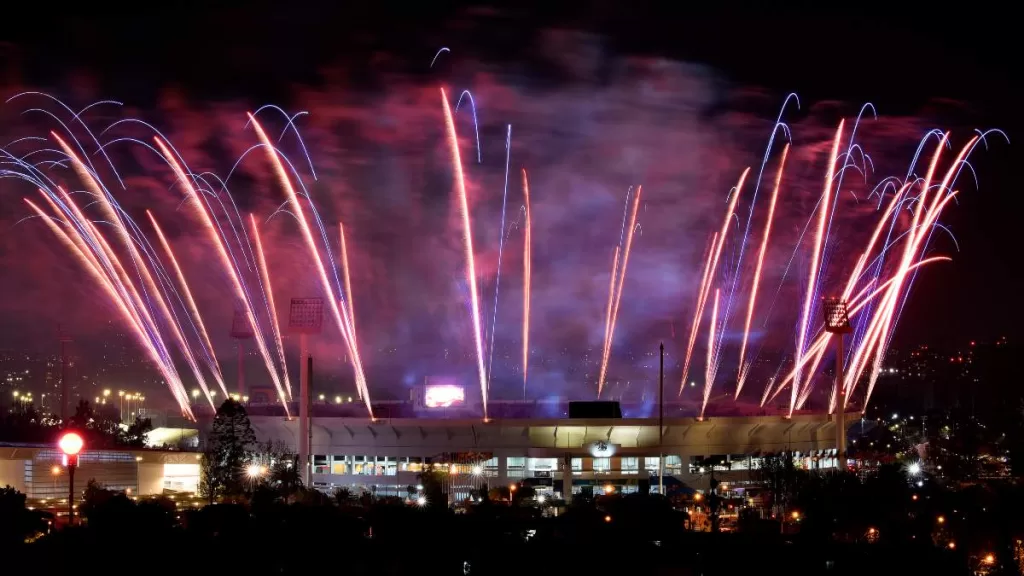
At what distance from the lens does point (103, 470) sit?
5191 centimetres

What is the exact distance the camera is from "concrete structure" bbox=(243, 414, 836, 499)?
56750 millimetres

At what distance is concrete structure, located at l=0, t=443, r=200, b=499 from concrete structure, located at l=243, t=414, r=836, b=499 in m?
5.64

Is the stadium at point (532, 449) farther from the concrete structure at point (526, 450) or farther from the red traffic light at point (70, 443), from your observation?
the red traffic light at point (70, 443)

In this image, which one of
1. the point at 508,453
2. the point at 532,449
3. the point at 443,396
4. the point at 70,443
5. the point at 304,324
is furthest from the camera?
the point at 443,396

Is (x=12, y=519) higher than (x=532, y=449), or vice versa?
(x=532, y=449)

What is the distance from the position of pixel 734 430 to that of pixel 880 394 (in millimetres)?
103088

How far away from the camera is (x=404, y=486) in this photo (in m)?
57.5

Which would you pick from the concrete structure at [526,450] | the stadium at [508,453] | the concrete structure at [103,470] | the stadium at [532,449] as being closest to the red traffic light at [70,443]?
the concrete structure at [103,470]

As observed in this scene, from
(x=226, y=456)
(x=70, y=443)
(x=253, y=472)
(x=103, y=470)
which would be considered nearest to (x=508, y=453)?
(x=253, y=472)

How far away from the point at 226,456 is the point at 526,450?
14955 millimetres

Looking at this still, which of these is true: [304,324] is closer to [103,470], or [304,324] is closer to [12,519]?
[103,470]

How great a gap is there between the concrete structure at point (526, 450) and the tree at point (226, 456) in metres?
3.93

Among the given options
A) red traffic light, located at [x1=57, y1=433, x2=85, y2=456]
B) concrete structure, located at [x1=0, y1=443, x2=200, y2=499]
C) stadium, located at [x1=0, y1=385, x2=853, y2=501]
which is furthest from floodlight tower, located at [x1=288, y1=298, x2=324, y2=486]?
red traffic light, located at [x1=57, y1=433, x2=85, y2=456]

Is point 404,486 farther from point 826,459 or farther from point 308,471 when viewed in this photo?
point 826,459
